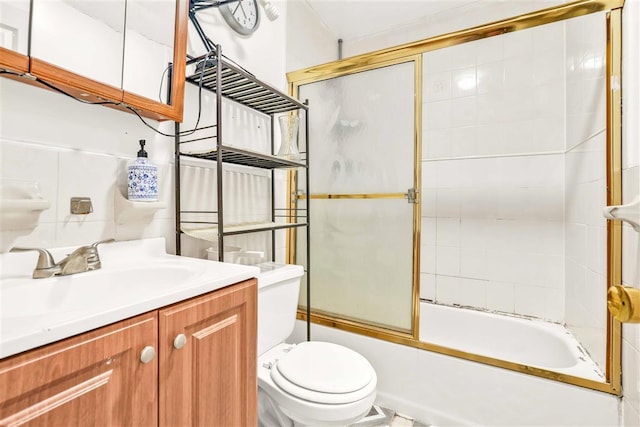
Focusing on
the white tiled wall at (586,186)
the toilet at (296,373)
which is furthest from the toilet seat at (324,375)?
the white tiled wall at (586,186)

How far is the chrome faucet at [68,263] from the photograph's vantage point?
28.7 inches

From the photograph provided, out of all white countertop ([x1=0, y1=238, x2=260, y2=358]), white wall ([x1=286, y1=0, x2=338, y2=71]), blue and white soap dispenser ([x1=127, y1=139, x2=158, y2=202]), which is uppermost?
white wall ([x1=286, y1=0, x2=338, y2=71])

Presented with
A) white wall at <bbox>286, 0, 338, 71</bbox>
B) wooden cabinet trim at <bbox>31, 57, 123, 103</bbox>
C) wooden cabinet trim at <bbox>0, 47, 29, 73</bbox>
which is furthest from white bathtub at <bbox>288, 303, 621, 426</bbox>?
white wall at <bbox>286, 0, 338, 71</bbox>

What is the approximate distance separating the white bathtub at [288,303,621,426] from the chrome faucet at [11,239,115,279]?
1.20 m

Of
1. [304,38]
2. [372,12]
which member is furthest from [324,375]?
[372,12]

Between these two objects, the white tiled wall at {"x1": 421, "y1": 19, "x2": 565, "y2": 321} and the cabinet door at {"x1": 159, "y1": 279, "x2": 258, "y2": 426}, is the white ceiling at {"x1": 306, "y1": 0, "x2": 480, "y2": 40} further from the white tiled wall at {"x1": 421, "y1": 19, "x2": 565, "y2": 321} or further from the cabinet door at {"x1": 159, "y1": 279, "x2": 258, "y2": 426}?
the cabinet door at {"x1": 159, "y1": 279, "x2": 258, "y2": 426}

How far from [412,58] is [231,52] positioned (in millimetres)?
901

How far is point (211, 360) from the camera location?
0.68 m

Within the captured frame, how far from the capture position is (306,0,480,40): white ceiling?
2033mm

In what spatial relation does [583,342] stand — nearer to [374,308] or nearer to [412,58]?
[374,308]

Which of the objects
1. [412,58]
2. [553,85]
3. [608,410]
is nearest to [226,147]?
[412,58]

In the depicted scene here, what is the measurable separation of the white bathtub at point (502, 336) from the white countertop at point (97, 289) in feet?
4.31

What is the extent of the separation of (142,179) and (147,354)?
610mm

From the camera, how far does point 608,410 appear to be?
1.10 m
